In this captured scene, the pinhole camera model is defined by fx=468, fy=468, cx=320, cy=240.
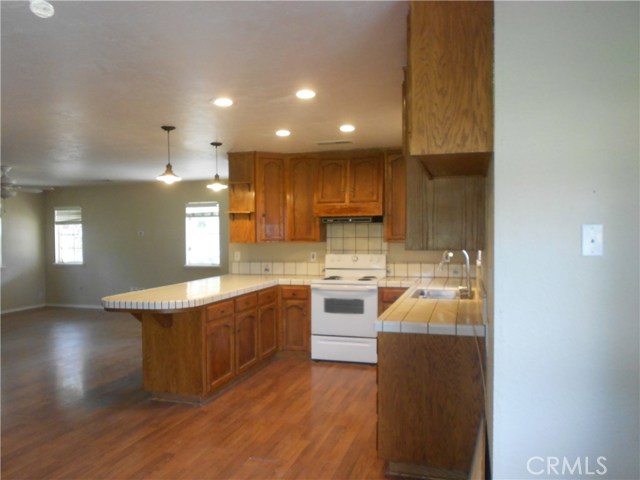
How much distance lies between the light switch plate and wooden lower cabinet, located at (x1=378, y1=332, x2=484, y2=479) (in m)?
0.93

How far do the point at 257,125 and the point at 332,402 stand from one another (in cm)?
235

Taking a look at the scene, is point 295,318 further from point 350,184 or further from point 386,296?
point 350,184

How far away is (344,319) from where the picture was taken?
4.77m

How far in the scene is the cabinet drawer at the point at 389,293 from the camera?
4.67 metres

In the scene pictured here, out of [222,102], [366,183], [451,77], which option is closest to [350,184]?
[366,183]

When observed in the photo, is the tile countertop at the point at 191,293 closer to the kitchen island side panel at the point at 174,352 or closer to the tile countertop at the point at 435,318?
the kitchen island side panel at the point at 174,352

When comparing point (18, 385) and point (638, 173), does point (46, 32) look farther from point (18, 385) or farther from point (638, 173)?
point (18, 385)

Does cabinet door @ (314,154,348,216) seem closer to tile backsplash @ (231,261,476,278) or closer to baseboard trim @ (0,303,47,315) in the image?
tile backsplash @ (231,261,476,278)

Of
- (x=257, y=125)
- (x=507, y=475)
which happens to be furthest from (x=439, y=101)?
(x=257, y=125)

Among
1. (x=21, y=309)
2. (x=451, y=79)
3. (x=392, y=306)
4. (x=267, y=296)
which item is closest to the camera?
(x=451, y=79)

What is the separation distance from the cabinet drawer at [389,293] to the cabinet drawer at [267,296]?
1.12 meters

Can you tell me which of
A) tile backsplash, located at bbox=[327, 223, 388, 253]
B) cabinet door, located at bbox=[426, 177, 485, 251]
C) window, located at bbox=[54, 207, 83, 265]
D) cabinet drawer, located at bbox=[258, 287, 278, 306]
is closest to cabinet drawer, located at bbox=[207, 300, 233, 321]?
cabinet drawer, located at bbox=[258, 287, 278, 306]

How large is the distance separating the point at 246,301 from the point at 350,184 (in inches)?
67.6

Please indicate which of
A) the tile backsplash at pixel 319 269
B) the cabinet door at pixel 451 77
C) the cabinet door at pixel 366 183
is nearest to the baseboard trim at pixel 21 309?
the tile backsplash at pixel 319 269
